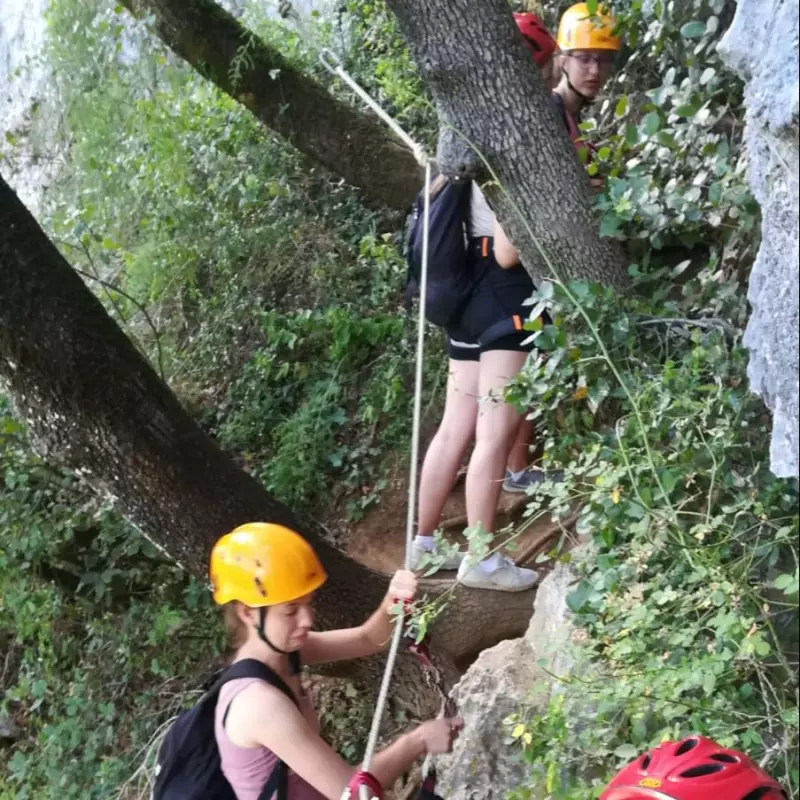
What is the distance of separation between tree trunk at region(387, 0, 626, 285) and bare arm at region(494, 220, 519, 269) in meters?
0.21

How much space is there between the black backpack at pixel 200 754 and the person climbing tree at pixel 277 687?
0.07 feet

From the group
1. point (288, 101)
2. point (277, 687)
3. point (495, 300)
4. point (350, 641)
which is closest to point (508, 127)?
point (495, 300)

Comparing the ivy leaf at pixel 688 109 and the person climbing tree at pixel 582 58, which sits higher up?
the person climbing tree at pixel 582 58

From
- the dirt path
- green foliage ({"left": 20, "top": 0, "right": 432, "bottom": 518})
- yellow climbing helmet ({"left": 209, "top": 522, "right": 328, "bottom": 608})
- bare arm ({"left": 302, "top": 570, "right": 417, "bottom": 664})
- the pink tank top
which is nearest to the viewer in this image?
the pink tank top

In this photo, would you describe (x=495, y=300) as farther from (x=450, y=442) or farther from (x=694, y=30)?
(x=694, y=30)

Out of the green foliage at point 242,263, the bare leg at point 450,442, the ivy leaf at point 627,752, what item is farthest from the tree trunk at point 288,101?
the ivy leaf at point 627,752

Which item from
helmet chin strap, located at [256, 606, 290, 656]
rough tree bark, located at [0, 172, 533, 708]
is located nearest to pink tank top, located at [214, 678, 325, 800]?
helmet chin strap, located at [256, 606, 290, 656]

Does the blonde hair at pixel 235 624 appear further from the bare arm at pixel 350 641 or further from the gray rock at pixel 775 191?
the gray rock at pixel 775 191

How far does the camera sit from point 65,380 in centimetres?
321

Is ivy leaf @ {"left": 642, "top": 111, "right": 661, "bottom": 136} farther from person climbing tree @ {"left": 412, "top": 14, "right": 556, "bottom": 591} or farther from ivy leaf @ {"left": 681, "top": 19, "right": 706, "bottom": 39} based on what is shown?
person climbing tree @ {"left": 412, "top": 14, "right": 556, "bottom": 591}

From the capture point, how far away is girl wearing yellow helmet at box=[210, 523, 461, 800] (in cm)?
226

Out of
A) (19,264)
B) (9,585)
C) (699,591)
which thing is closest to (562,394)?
(699,591)

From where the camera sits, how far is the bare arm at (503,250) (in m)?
3.16

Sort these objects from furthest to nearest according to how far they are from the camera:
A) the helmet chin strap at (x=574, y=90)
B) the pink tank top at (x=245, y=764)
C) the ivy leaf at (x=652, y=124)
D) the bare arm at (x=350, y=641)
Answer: the helmet chin strap at (x=574, y=90) → the ivy leaf at (x=652, y=124) → the bare arm at (x=350, y=641) → the pink tank top at (x=245, y=764)
